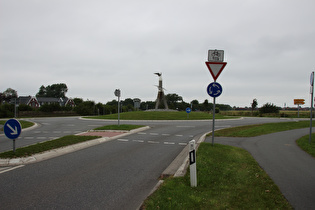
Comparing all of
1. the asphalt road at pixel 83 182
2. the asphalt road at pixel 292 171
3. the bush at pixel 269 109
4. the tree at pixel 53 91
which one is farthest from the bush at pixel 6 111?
the tree at pixel 53 91

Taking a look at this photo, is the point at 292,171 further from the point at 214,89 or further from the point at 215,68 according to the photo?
the point at 215,68

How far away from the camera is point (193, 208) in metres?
3.28

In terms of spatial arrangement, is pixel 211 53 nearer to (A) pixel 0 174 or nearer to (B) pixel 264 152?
(B) pixel 264 152

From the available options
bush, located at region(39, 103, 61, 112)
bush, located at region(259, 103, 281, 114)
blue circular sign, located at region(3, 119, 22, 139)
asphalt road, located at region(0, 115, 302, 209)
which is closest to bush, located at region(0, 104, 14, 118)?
bush, located at region(39, 103, 61, 112)

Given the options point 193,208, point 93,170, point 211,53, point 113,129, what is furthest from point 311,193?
point 113,129

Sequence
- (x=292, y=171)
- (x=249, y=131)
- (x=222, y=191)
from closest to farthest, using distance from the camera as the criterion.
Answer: (x=222, y=191)
(x=292, y=171)
(x=249, y=131)

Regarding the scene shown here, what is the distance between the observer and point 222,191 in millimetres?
3932

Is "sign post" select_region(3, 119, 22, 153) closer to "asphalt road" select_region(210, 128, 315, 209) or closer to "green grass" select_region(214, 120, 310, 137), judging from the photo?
"asphalt road" select_region(210, 128, 315, 209)

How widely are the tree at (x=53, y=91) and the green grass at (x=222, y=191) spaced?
Answer: 139 m

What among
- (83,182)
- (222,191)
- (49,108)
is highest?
Result: (49,108)

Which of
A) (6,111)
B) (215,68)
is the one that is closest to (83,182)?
(215,68)

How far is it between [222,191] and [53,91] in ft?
463

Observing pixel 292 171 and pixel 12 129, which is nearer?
pixel 292 171

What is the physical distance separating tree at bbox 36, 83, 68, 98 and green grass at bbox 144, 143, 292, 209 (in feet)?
457
